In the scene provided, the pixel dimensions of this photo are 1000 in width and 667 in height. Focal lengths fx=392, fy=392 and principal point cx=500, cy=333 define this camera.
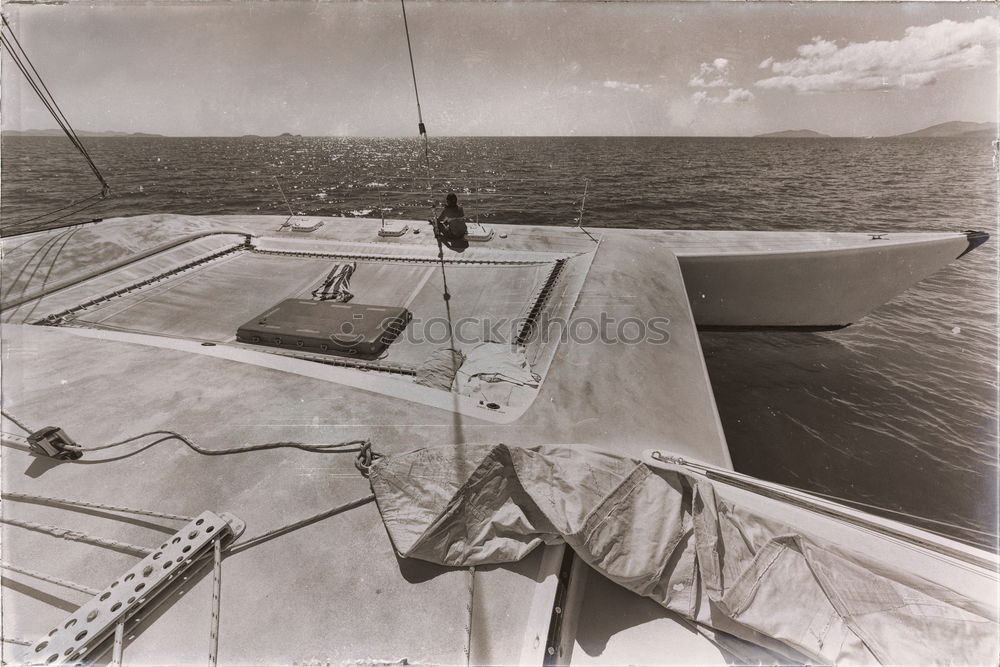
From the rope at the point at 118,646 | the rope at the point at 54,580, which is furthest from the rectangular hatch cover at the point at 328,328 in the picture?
the rope at the point at 118,646

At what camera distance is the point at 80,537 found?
4.97 meters

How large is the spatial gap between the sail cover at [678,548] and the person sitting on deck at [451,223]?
233 inches

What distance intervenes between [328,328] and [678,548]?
12.4 metres

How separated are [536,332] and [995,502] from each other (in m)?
14.3

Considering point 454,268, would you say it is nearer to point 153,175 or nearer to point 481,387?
point 481,387

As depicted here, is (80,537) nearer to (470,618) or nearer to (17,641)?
(17,641)

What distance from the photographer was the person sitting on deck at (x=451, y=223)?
9562mm

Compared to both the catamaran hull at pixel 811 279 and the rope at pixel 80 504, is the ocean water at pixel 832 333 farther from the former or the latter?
the rope at pixel 80 504

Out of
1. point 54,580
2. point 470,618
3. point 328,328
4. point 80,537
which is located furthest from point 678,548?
point 328,328

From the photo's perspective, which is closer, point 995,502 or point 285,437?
point 285,437

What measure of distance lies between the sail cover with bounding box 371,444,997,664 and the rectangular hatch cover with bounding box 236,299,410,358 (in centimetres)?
824

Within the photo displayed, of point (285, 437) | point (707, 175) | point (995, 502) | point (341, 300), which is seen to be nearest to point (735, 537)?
point (285, 437)

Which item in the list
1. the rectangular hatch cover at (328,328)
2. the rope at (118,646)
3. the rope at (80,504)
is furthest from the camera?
the rectangular hatch cover at (328,328)

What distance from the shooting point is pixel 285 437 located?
6812mm
